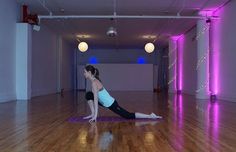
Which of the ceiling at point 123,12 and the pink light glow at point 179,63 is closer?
the ceiling at point 123,12

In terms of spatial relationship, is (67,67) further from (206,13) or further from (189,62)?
(206,13)

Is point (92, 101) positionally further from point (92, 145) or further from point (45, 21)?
point (45, 21)

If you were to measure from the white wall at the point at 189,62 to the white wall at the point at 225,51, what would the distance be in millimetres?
3038

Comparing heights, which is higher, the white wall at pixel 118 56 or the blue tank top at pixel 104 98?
the white wall at pixel 118 56

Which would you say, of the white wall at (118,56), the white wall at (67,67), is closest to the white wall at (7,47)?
the white wall at (67,67)

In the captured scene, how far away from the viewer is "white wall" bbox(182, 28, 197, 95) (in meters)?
14.6

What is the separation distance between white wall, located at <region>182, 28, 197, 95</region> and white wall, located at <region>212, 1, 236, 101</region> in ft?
9.97

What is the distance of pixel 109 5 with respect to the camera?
10477mm

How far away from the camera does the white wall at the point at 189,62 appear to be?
14609mm

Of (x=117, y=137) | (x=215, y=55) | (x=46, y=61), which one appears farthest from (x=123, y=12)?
(x=117, y=137)

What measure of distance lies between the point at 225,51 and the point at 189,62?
5150mm

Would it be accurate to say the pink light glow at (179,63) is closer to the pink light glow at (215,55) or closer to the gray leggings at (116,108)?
the pink light glow at (215,55)

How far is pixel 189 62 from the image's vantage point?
15.6 metres

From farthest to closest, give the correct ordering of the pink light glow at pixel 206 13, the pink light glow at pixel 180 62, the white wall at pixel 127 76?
the white wall at pixel 127 76 < the pink light glow at pixel 180 62 < the pink light glow at pixel 206 13
